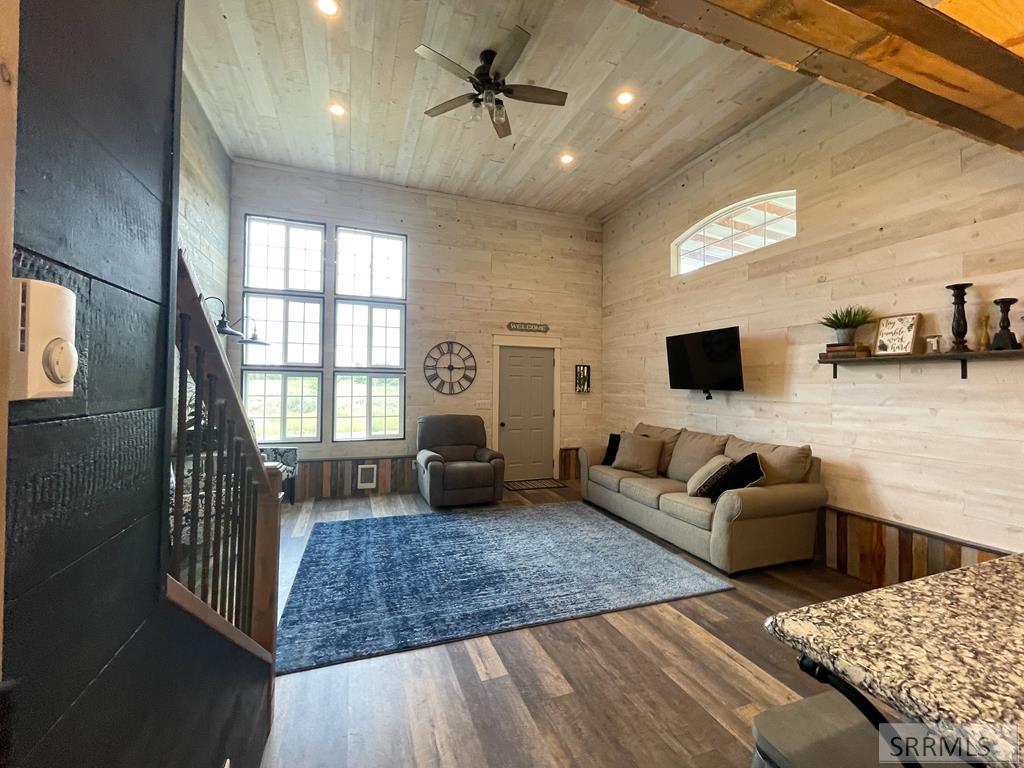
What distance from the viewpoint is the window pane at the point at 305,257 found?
536 centimetres

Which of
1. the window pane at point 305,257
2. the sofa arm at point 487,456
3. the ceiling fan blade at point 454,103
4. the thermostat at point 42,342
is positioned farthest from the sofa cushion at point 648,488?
the window pane at point 305,257

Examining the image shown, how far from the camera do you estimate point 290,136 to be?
4.50 meters

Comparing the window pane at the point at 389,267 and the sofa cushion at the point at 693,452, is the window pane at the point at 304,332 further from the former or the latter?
the sofa cushion at the point at 693,452

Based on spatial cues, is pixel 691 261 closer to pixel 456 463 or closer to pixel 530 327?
pixel 530 327

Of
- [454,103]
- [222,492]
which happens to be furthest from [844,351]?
[222,492]

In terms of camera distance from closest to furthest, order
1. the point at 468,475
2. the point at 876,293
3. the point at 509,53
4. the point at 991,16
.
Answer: the point at 991,16
the point at 509,53
the point at 876,293
the point at 468,475

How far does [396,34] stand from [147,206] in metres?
3.19

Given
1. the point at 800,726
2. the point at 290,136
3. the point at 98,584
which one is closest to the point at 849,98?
the point at 800,726

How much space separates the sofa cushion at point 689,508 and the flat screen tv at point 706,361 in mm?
1252

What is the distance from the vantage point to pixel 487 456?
523 centimetres

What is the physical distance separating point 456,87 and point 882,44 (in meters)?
3.21

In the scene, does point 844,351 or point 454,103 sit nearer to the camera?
point 844,351

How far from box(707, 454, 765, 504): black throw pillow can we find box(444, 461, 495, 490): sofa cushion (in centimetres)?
244

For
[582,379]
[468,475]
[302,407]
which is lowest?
[468,475]
